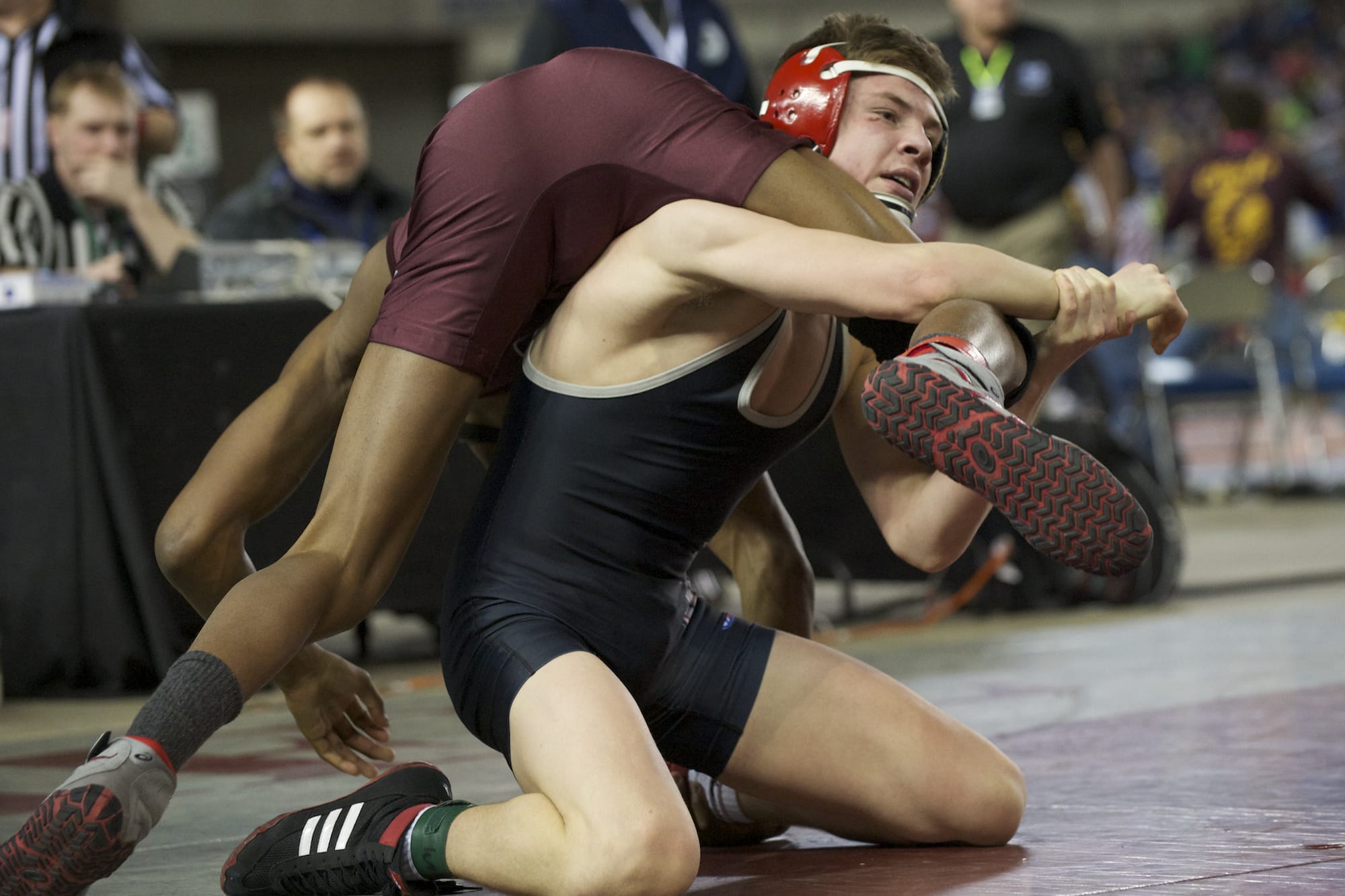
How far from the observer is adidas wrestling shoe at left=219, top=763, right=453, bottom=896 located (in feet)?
7.51

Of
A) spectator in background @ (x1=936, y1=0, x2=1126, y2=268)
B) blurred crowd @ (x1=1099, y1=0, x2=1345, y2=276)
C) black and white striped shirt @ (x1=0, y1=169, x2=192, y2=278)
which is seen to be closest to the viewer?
black and white striped shirt @ (x1=0, y1=169, x2=192, y2=278)

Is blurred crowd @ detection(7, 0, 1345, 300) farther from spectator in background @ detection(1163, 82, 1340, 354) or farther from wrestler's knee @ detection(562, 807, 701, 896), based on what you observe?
wrestler's knee @ detection(562, 807, 701, 896)

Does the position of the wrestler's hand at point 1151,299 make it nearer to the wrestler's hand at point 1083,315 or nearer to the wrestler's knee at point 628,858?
the wrestler's hand at point 1083,315

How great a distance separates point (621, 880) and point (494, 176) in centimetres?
93

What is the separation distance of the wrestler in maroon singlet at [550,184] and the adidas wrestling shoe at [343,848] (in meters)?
0.57

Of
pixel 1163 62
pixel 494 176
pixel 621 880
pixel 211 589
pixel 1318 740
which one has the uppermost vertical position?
pixel 1163 62

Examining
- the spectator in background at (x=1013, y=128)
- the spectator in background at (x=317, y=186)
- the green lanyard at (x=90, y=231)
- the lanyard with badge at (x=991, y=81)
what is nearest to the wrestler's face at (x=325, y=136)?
the spectator in background at (x=317, y=186)

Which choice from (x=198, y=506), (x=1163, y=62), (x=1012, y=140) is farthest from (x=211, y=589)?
(x=1163, y=62)

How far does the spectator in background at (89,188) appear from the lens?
488 cm

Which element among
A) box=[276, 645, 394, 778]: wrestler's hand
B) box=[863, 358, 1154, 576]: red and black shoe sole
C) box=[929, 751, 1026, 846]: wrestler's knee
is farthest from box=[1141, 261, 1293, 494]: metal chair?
box=[863, 358, 1154, 576]: red and black shoe sole

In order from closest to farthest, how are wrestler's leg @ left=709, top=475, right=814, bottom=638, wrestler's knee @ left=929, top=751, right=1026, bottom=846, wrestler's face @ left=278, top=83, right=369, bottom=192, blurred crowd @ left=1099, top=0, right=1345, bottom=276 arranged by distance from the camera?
wrestler's knee @ left=929, top=751, right=1026, bottom=846 < wrestler's leg @ left=709, top=475, right=814, bottom=638 < wrestler's face @ left=278, top=83, right=369, bottom=192 < blurred crowd @ left=1099, top=0, right=1345, bottom=276

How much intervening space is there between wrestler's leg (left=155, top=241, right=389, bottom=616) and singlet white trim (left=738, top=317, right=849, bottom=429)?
0.63 meters

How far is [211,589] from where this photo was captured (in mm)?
2598

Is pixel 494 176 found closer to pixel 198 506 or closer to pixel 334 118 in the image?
pixel 198 506
